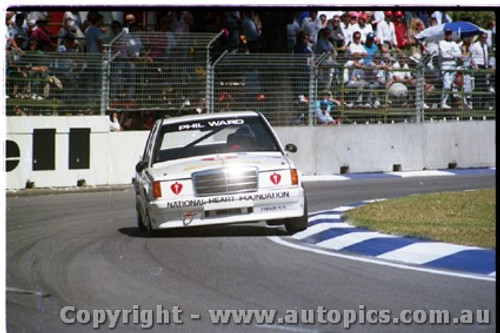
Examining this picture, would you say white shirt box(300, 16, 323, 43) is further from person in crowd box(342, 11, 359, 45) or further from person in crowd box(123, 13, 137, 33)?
person in crowd box(123, 13, 137, 33)

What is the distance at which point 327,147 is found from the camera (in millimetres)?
6340

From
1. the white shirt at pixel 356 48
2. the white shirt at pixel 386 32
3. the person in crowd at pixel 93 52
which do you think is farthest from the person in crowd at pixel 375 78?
the person in crowd at pixel 93 52

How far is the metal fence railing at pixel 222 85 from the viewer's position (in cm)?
621

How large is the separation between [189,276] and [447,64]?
1742 mm

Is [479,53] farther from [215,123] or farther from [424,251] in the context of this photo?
[215,123]

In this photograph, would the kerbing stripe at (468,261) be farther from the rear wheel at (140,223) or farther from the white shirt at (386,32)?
the rear wheel at (140,223)

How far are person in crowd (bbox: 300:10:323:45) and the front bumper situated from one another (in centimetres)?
72

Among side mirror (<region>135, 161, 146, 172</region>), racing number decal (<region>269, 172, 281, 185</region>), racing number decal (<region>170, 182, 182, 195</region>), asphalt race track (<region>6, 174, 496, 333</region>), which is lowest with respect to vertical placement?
asphalt race track (<region>6, 174, 496, 333</region>)

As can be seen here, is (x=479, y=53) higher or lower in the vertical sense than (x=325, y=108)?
higher

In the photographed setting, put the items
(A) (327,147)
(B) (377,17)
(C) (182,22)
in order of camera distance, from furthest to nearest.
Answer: (A) (327,147) < (C) (182,22) < (B) (377,17)

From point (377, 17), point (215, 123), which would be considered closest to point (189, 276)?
point (215, 123)

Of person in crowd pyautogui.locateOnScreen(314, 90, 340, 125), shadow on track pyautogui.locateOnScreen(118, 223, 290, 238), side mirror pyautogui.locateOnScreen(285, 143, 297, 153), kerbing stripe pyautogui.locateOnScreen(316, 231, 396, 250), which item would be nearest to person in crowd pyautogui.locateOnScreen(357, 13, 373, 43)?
person in crowd pyautogui.locateOnScreen(314, 90, 340, 125)

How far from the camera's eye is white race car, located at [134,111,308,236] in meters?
6.14

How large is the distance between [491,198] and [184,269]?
4.78 feet
